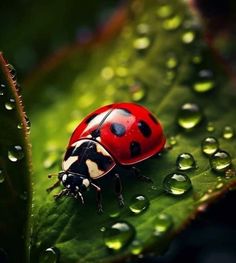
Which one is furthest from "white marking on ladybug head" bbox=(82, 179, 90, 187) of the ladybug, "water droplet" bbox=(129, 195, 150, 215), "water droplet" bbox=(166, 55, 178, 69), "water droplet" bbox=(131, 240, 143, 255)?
"water droplet" bbox=(166, 55, 178, 69)

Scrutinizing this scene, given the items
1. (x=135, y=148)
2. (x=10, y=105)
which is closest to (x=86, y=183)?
(x=135, y=148)

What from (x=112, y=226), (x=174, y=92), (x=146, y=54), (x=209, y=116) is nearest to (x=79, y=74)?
(x=146, y=54)

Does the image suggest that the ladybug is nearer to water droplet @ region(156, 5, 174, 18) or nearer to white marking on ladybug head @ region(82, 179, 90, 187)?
white marking on ladybug head @ region(82, 179, 90, 187)

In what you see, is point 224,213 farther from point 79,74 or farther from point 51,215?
point 79,74

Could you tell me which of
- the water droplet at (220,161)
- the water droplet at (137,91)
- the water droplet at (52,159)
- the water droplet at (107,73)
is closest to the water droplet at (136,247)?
the water droplet at (220,161)

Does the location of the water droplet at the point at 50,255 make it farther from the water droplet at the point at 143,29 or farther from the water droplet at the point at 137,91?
the water droplet at the point at 143,29
